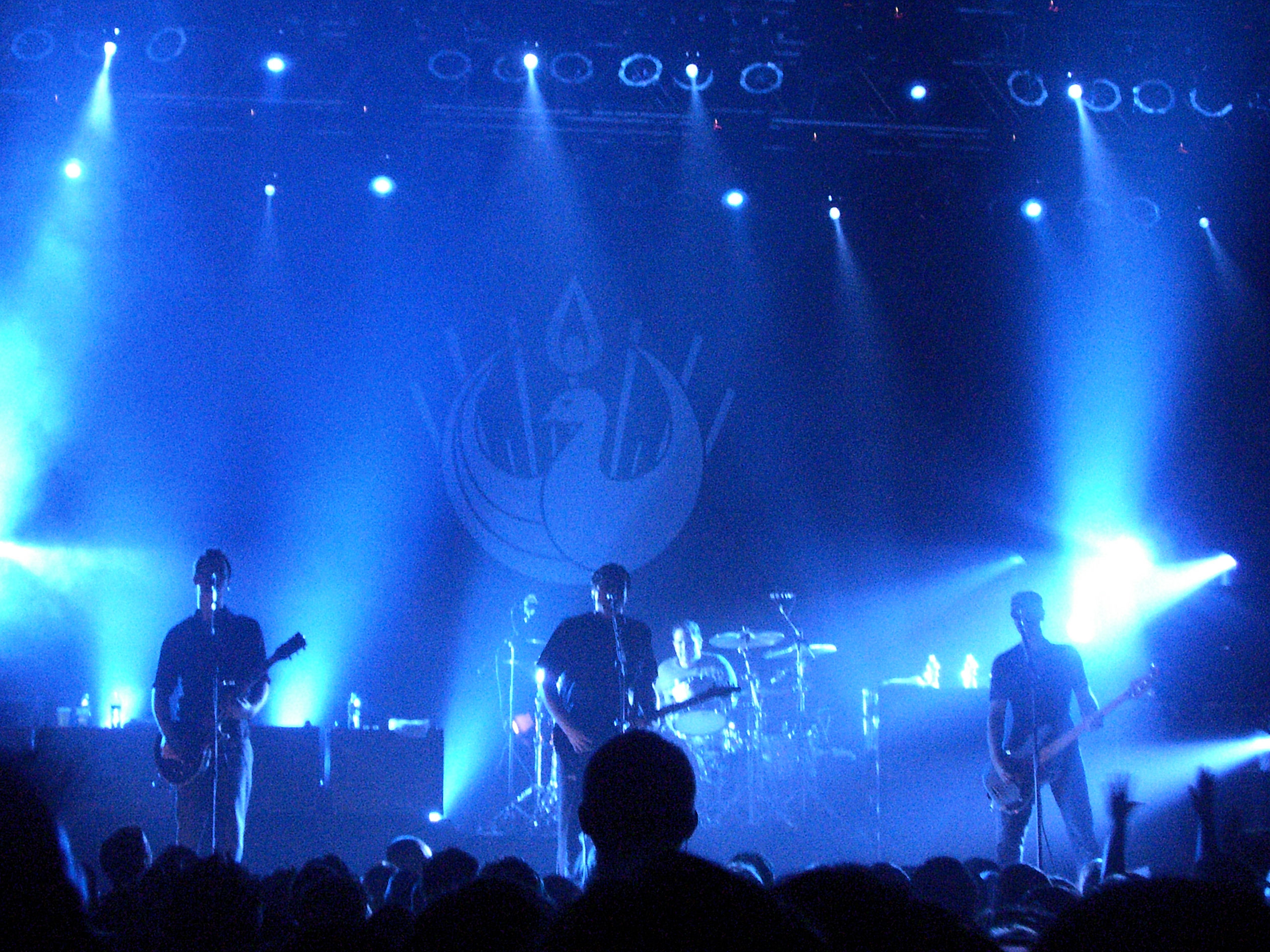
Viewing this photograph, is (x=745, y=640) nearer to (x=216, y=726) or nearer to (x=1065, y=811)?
(x=1065, y=811)

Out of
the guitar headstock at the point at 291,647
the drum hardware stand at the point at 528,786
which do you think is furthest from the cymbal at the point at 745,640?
the guitar headstock at the point at 291,647

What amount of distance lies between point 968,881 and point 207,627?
429cm

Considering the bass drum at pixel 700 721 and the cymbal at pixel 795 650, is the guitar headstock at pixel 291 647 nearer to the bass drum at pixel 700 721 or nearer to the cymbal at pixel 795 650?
the bass drum at pixel 700 721

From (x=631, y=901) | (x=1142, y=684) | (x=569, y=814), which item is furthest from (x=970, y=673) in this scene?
(x=631, y=901)

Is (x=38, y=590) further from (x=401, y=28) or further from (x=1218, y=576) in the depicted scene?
(x=1218, y=576)

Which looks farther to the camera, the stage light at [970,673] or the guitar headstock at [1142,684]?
the stage light at [970,673]

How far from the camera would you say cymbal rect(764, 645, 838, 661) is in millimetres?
10641

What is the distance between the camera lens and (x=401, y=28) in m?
10.4

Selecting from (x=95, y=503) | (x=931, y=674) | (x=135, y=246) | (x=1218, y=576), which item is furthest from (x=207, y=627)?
(x=1218, y=576)

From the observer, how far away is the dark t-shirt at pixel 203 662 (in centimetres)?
641

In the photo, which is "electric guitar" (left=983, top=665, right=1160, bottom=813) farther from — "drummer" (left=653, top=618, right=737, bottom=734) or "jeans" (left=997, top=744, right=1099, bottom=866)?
"drummer" (left=653, top=618, right=737, bottom=734)

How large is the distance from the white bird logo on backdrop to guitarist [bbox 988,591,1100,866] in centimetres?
482

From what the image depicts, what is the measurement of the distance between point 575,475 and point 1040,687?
17.8 feet

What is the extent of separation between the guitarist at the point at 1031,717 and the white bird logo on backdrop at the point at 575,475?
15.8 feet
